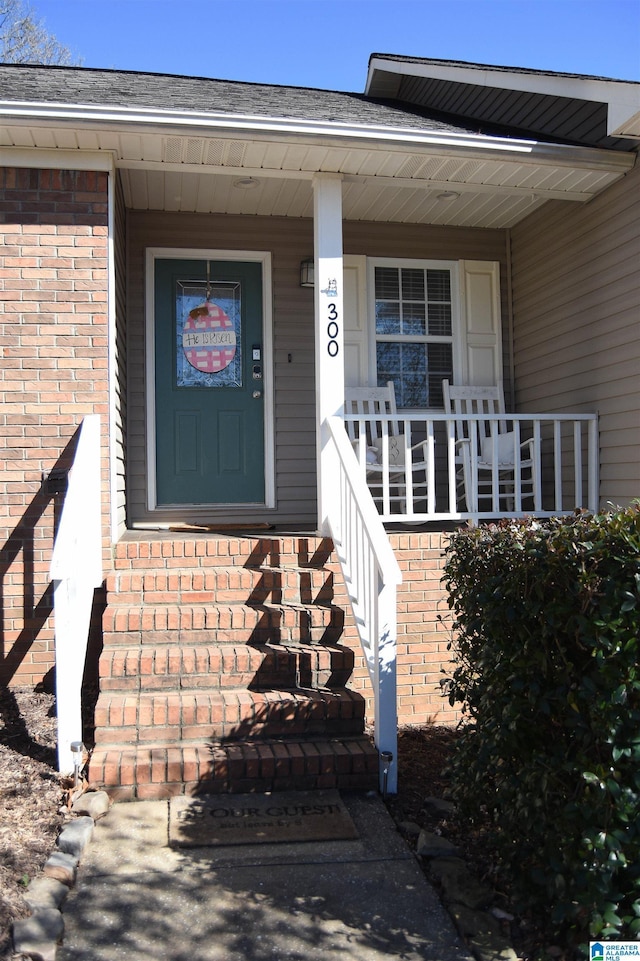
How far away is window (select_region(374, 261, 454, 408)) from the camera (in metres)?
6.84

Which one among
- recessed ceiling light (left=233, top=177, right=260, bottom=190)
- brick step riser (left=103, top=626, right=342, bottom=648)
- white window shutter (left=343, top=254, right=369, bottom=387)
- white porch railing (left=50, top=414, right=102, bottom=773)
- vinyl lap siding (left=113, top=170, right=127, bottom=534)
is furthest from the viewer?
white window shutter (left=343, top=254, right=369, bottom=387)

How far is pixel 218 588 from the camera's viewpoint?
450cm

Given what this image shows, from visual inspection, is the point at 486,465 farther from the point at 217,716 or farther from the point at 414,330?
the point at 217,716

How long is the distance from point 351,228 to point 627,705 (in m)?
5.36

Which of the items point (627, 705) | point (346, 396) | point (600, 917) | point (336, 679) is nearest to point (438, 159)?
point (346, 396)

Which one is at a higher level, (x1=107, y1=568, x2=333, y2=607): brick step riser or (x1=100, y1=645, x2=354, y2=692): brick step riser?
(x1=107, y1=568, x2=333, y2=607): brick step riser

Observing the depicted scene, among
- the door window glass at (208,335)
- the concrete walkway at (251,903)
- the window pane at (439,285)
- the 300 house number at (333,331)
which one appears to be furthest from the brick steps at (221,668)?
the window pane at (439,285)

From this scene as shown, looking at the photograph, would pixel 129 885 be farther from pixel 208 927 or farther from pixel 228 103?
pixel 228 103

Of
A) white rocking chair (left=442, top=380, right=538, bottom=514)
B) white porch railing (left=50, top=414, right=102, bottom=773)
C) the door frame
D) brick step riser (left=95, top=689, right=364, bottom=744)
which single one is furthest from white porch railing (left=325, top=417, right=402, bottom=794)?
the door frame

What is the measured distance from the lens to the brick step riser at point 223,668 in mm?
3885

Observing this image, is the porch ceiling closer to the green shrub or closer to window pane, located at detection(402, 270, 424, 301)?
window pane, located at detection(402, 270, 424, 301)

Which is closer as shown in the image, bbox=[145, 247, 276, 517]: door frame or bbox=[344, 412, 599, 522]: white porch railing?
bbox=[344, 412, 599, 522]: white porch railing

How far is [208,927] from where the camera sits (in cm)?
245

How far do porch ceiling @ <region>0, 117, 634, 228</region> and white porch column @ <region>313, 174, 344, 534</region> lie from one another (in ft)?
0.64
